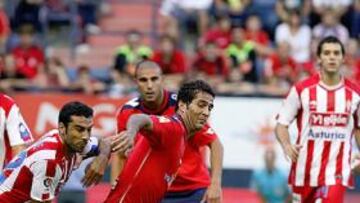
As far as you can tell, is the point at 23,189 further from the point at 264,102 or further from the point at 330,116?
the point at 264,102

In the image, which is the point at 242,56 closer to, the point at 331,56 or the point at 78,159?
the point at 331,56

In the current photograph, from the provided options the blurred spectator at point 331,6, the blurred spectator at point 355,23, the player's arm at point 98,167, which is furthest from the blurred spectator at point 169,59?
the player's arm at point 98,167

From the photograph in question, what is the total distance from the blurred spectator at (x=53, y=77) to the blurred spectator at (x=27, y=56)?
0.20 m

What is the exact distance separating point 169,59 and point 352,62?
114 inches

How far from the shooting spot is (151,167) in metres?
8.23

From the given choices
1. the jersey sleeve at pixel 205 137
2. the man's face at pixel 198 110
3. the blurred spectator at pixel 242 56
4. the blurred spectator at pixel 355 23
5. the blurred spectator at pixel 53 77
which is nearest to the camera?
the man's face at pixel 198 110

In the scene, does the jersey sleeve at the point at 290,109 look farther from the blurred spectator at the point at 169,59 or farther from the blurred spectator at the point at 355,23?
the blurred spectator at the point at 355,23

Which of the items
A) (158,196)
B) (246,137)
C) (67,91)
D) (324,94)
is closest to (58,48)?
(67,91)

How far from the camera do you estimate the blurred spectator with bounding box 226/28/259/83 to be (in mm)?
18616

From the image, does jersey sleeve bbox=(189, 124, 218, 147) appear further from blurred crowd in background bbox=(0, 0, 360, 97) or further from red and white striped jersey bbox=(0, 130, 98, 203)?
blurred crowd in background bbox=(0, 0, 360, 97)

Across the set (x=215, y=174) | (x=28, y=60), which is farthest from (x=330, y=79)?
(x=28, y=60)

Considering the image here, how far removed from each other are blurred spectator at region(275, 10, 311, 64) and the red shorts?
27.7 ft

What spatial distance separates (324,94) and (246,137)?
7196 millimetres

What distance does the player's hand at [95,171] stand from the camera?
7930 mm
